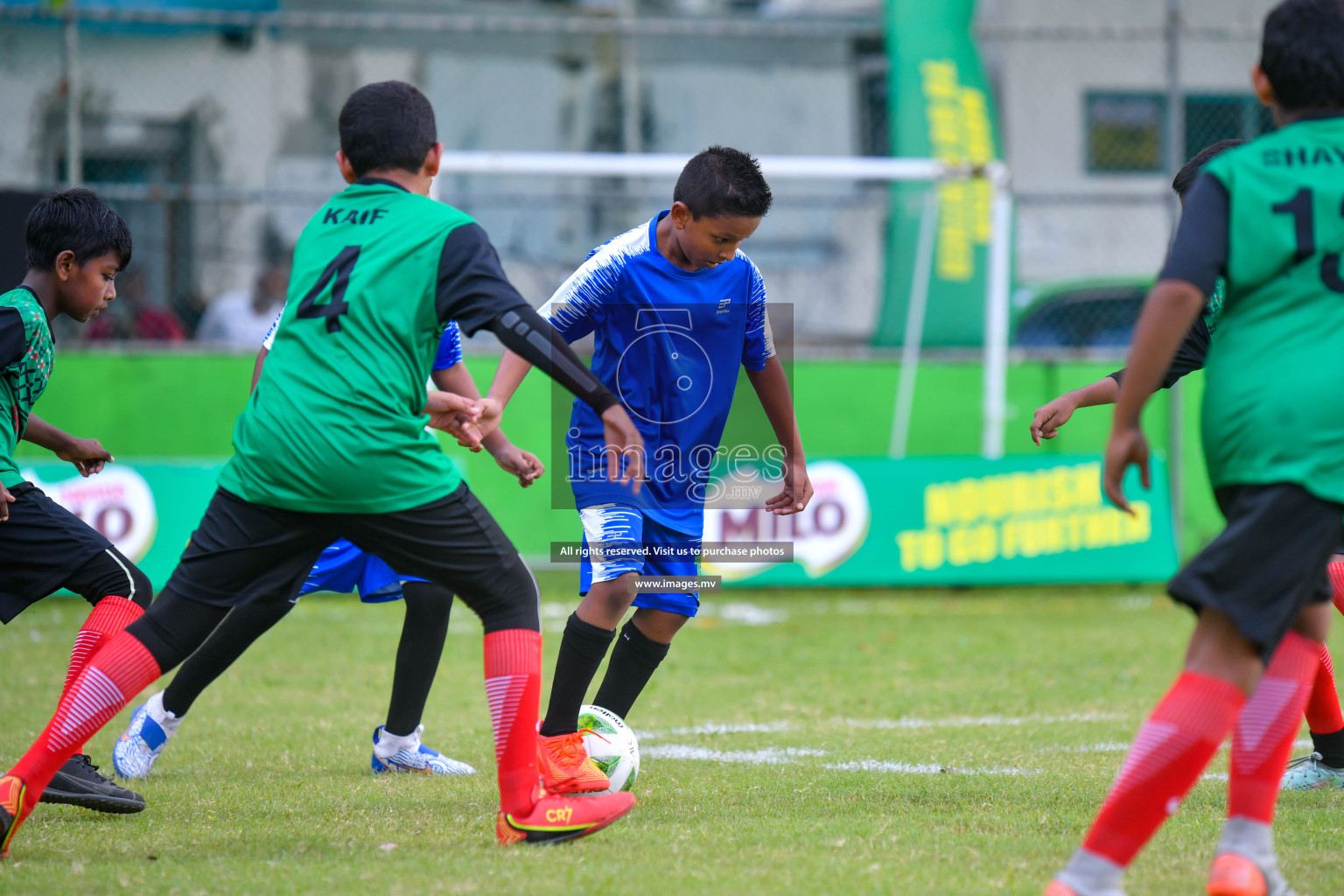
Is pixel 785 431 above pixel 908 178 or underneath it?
underneath

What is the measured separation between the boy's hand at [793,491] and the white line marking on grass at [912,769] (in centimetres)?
89

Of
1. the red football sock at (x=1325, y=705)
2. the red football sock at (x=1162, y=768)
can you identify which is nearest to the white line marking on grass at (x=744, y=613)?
the red football sock at (x=1325, y=705)

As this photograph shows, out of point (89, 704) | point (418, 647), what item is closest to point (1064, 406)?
point (418, 647)

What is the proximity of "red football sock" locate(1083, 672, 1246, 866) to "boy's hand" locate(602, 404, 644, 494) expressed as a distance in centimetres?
130

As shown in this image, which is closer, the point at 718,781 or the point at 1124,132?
the point at 718,781

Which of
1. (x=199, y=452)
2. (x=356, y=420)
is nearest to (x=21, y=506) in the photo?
(x=356, y=420)

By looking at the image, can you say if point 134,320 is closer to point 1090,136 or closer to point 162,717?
point 162,717

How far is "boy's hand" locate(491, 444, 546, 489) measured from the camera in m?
3.63

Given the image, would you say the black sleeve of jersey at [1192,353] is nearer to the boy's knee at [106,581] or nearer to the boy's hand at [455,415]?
the boy's hand at [455,415]

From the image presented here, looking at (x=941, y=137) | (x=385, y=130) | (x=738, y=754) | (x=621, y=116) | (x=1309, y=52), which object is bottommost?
(x=738, y=754)

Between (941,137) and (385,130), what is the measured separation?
9.29 m

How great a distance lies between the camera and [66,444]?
4.12m

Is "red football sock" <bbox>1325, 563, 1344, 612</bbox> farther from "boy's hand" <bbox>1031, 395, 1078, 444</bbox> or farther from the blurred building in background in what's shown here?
the blurred building in background

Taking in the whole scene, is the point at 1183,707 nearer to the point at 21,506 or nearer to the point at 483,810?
the point at 483,810
